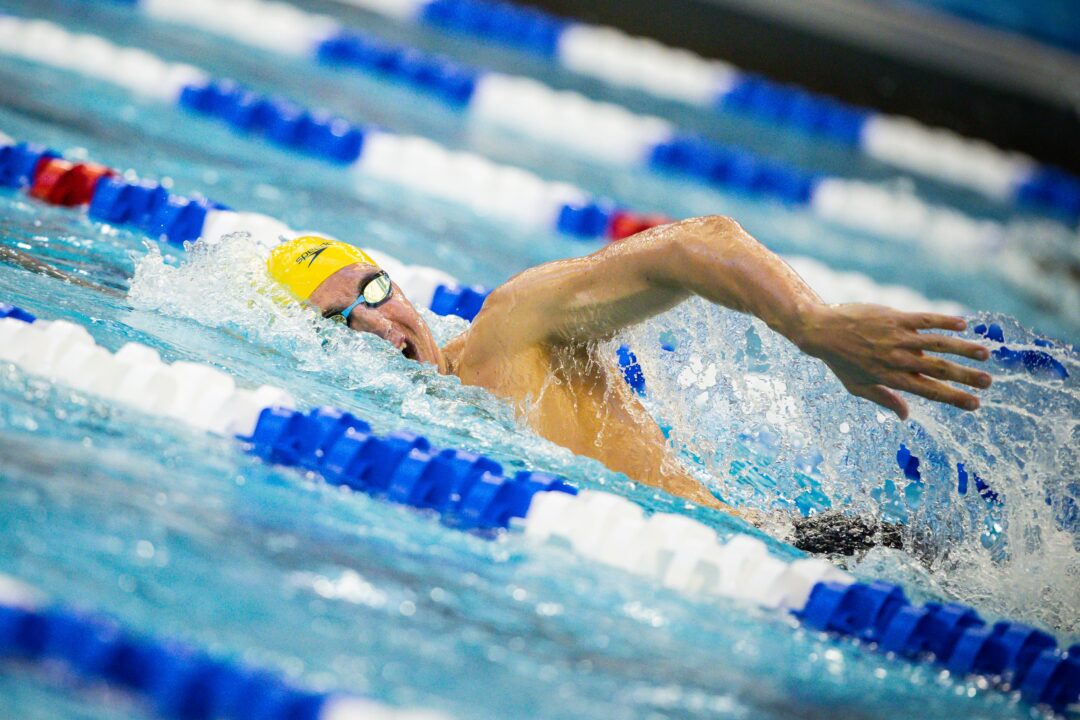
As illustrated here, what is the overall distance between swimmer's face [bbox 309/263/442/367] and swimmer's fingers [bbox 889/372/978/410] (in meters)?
1.34

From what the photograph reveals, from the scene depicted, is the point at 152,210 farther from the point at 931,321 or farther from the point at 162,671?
the point at 931,321

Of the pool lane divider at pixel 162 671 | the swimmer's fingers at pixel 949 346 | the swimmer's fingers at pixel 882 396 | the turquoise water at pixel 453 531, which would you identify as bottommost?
the pool lane divider at pixel 162 671

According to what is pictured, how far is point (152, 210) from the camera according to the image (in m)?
4.54

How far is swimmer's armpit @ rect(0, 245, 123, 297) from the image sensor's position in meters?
3.76

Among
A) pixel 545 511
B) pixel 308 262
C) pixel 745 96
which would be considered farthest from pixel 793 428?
pixel 745 96

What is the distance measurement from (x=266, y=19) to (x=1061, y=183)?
501cm

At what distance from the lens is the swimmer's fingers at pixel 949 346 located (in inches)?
86.8

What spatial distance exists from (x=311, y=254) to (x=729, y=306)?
4.16ft

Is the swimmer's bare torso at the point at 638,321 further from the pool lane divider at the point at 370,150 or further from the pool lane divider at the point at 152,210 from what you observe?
the pool lane divider at the point at 370,150

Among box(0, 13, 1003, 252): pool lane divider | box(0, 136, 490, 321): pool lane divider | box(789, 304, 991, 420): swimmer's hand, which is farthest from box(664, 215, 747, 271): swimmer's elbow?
box(0, 13, 1003, 252): pool lane divider

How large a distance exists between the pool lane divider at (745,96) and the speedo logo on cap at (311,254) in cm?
518

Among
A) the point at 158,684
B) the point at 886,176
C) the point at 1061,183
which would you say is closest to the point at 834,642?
the point at 158,684

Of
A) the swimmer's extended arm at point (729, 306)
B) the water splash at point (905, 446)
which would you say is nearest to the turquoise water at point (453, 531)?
the water splash at point (905, 446)

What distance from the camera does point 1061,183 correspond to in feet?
28.8
